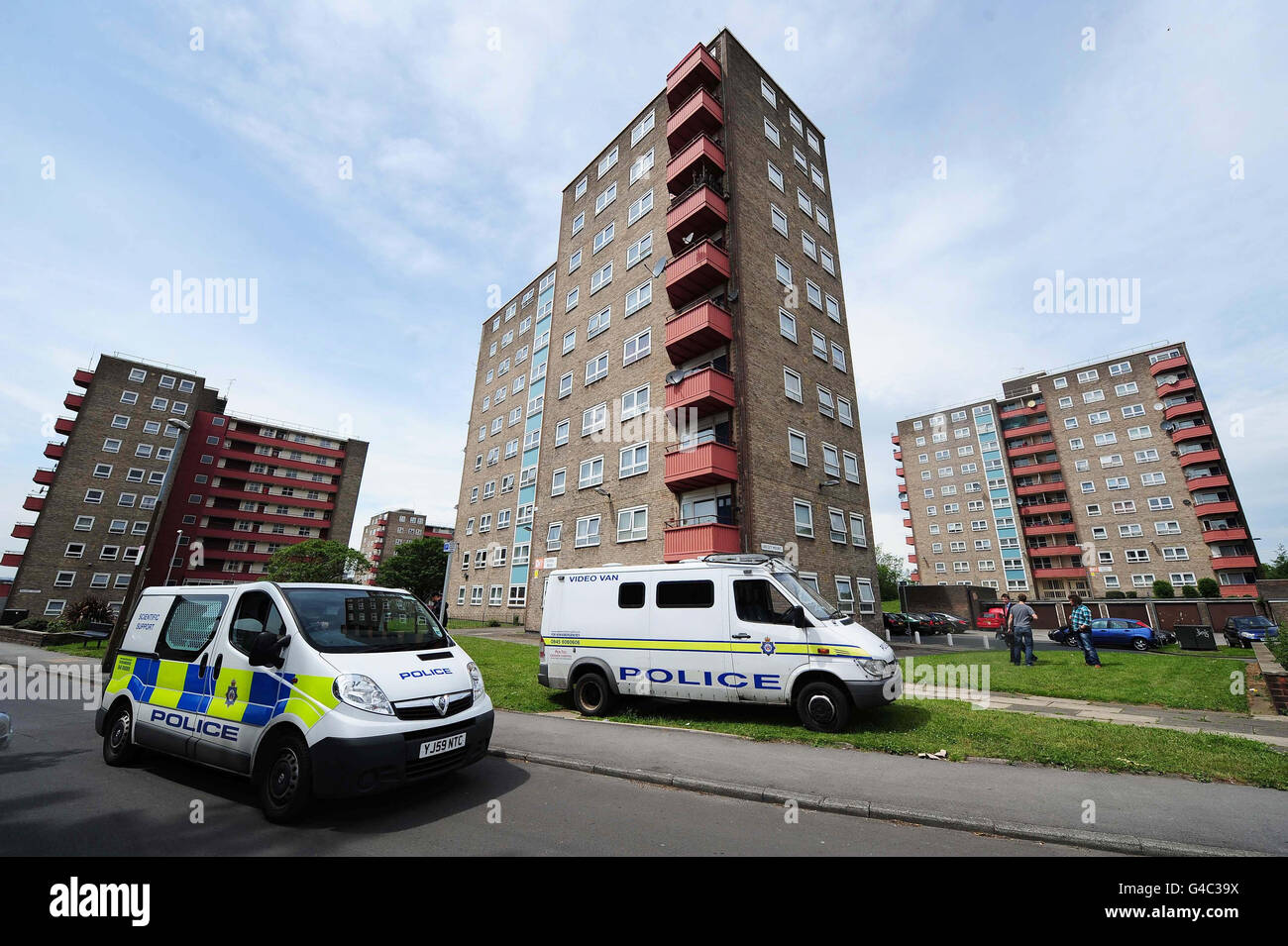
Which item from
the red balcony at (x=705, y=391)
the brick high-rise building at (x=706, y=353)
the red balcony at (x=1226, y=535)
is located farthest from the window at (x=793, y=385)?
the red balcony at (x=1226, y=535)

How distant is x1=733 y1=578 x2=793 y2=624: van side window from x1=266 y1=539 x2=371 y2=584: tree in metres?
51.7

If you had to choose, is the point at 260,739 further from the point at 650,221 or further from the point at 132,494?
the point at 132,494

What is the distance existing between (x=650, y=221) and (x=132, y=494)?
66426mm

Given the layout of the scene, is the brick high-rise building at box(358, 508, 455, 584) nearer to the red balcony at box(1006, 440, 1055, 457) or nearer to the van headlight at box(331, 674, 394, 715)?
the red balcony at box(1006, 440, 1055, 457)

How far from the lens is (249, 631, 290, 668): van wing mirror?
15.4 ft

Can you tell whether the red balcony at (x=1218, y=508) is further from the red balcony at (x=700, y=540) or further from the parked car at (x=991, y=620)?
the red balcony at (x=700, y=540)

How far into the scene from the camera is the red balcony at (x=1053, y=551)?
6023 centimetres

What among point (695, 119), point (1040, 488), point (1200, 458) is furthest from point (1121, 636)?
point (1040, 488)

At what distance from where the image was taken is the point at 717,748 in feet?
22.1

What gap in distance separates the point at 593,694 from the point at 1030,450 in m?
76.6

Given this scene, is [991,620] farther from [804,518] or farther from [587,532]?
[587,532]

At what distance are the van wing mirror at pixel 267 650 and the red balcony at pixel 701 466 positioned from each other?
16.1m
